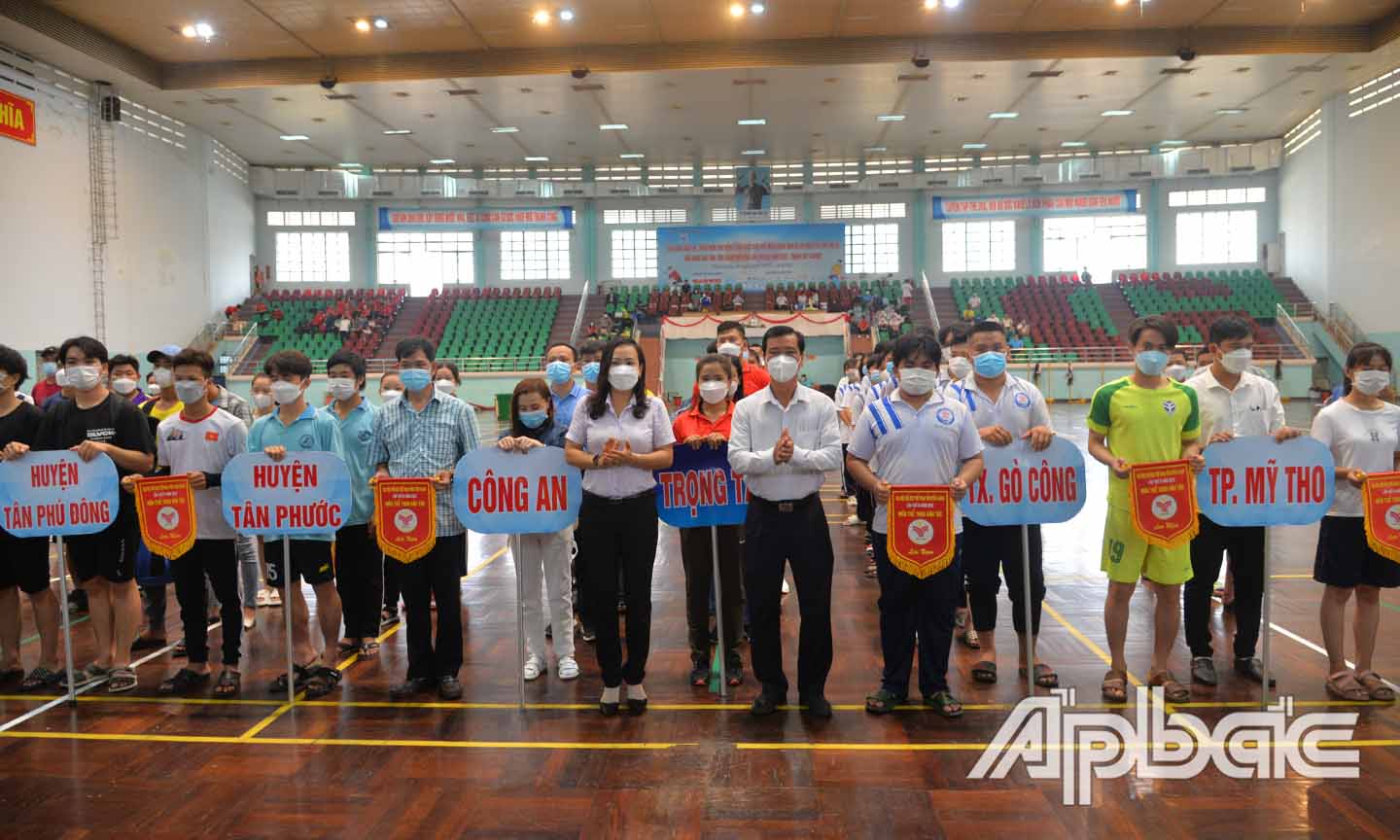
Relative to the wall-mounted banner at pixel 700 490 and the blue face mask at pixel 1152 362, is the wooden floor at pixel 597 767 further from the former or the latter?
the blue face mask at pixel 1152 362

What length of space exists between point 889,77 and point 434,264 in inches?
713

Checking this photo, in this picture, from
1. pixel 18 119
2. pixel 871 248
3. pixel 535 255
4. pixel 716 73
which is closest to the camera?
pixel 18 119

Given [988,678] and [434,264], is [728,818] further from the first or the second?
[434,264]

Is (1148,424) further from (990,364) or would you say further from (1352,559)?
(1352,559)

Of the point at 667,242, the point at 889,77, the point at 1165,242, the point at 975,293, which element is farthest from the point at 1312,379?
the point at 667,242

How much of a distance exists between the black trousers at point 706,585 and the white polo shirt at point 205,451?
7.56 feet

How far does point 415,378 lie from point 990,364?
2800 mm

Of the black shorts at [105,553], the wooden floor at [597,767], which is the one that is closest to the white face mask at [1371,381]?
the wooden floor at [597,767]

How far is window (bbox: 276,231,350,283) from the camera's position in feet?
95.8

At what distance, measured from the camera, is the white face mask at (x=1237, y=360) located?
4.21 metres

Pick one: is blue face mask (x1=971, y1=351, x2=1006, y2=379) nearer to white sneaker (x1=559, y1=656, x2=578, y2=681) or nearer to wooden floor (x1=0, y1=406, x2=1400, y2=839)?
wooden floor (x1=0, y1=406, x2=1400, y2=839)

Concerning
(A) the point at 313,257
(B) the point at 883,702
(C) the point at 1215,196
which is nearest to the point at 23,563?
(B) the point at 883,702

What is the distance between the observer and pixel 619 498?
3.82m

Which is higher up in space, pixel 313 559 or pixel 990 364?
pixel 990 364
